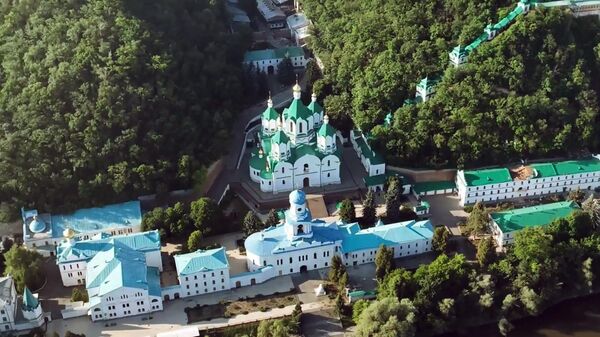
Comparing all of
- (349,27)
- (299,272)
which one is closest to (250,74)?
(349,27)

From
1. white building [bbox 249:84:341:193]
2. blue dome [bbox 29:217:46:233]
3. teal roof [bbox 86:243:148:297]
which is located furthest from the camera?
white building [bbox 249:84:341:193]

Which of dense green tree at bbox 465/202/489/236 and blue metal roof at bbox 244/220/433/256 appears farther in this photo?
dense green tree at bbox 465/202/489/236

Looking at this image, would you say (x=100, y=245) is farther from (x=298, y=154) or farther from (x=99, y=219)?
(x=298, y=154)

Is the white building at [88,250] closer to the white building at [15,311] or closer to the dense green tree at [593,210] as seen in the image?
the white building at [15,311]

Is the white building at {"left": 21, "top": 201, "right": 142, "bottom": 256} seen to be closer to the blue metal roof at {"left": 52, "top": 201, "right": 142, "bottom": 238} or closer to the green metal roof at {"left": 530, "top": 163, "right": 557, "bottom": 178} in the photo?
the blue metal roof at {"left": 52, "top": 201, "right": 142, "bottom": 238}

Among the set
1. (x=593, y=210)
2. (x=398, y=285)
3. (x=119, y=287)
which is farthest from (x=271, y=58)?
(x=593, y=210)

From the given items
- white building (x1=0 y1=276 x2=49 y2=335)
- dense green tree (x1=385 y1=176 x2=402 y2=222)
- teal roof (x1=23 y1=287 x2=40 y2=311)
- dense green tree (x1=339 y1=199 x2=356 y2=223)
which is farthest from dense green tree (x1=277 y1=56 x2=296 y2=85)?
teal roof (x1=23 y1=287 x2=40 y2=311)
